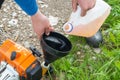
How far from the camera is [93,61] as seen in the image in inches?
95.5

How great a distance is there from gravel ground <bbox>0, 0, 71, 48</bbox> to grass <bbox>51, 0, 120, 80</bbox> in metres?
0.29

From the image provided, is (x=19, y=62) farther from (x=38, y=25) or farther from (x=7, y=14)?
(x=7, y=14)

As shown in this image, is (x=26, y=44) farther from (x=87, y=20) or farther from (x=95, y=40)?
(x=87, y=20)

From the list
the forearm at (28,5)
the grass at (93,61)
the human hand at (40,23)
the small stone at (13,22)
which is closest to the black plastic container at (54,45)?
the human hand at (40,23)

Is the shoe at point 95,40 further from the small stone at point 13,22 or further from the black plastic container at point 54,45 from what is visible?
the small stone at point 13,22

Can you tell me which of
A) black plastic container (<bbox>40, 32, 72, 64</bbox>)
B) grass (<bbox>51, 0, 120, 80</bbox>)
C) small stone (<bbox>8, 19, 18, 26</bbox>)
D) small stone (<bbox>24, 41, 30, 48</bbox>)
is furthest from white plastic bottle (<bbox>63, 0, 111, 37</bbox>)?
small stone (<bbox>8, 19, 18, 26</bbox>)

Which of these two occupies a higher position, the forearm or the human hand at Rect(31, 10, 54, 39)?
the forearm

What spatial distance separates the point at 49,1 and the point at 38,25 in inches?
39.0

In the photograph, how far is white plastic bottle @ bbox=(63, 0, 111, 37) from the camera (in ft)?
6.97

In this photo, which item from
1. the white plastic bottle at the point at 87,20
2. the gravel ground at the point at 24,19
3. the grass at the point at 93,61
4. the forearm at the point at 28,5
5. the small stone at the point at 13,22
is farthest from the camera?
the small stone at the point at 13,22

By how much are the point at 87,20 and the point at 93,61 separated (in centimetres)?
41

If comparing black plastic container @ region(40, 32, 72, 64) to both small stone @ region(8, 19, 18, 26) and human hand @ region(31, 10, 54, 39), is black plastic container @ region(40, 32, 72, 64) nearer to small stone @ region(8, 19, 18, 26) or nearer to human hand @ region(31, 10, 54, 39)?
human hand @ region(31, 10, 54, 39)

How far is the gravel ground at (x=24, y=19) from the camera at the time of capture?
8.67 ft

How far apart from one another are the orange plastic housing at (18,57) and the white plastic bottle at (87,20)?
31 cm
